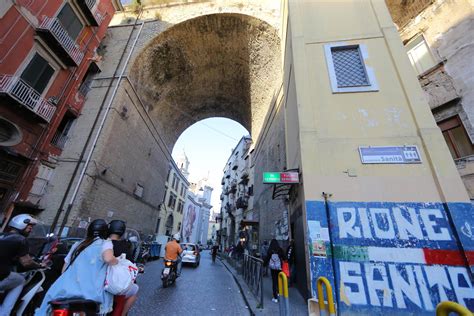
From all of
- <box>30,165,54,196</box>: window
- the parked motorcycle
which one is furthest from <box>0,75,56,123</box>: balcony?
the parked motorcycle

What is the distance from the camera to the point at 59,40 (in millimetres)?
9625

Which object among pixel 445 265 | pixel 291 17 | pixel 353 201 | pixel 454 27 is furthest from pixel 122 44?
pixel 445 265

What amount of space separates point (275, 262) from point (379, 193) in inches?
128

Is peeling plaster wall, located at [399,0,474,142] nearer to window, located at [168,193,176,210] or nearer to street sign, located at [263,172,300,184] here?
street sign, located at [263,172,300,184]

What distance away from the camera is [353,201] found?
16.0 feet

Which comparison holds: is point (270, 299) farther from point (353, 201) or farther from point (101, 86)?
point (101, 86)

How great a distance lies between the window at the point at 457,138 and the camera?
7.03 meters

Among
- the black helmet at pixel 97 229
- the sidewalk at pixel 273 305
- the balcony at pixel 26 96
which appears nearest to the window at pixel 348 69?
the sidewalk at pixel 273 305

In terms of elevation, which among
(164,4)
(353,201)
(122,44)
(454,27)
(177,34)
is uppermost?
(164,4)

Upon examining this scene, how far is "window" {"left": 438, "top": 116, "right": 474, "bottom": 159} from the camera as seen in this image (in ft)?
23.1

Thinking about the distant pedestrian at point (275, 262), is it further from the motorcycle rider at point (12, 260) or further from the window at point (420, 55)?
the window at point (420, 55)

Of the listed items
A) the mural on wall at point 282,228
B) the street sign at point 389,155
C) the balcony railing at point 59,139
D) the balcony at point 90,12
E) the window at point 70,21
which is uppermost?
the balcony at point 90,12

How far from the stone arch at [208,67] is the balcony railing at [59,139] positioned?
17.3 ft

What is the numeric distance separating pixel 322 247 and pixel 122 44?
1728 centimetres
